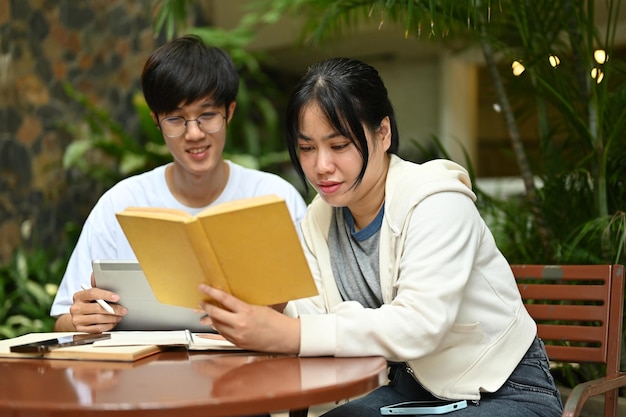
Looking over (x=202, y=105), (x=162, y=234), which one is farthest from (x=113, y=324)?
(x=202, y=105)

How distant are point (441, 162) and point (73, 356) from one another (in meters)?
0.79

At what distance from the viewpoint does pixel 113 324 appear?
1.54 m

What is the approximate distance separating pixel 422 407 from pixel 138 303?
0.60 m

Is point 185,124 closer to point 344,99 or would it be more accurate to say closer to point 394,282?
point 344,99

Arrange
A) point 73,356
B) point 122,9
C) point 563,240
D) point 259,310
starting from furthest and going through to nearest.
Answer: point 122,9 < point 563,240 < point 73,356 < point 259,310

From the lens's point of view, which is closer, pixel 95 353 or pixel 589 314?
pixel 95 353

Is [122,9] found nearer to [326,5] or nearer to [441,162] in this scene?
[326,5]

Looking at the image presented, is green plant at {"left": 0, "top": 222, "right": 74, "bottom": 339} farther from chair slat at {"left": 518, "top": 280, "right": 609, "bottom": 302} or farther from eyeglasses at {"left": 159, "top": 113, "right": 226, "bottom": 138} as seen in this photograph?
chair slat at {"left": 518, "top": 280, "right": 609, "bottom": 302}

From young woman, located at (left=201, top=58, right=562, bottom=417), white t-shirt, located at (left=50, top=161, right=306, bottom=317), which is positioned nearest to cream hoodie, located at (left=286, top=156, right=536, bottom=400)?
young woman, located at (left=201, top=58, right=562, bottom=417)

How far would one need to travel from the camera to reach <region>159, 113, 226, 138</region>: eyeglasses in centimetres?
200

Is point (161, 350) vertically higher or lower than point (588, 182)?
lower

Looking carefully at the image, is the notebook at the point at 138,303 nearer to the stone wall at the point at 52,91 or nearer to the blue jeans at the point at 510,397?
the blue jeans at the point at 510,397

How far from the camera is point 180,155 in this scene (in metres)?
2.04

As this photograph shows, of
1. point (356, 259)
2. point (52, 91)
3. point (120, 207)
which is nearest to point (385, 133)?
point (356, 259)
